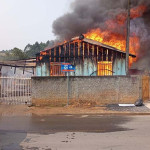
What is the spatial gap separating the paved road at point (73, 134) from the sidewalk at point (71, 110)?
52.3 inches

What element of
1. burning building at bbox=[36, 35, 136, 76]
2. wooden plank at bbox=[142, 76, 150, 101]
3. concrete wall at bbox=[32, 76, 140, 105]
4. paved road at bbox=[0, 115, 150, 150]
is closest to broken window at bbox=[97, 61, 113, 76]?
burning building at bbox=[36, 35, 136, 76]

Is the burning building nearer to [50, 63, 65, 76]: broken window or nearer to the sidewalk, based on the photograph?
[50, 63, 65, 76]: broken window

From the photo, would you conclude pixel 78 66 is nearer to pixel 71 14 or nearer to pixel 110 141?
pixel 71 14

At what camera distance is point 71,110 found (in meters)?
12.6

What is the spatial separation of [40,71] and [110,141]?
1427 centimetres

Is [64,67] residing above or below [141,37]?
below

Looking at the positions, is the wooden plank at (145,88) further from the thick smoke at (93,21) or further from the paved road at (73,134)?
the thick smoke at (93,21)

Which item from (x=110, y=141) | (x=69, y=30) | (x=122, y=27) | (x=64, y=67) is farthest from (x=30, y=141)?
(x=69, y=30)

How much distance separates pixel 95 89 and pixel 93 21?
1340cm

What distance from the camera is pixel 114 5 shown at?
84.4 feet

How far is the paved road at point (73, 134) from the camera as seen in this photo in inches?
248

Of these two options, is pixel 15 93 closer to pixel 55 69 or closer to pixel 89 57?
pixel 55 69

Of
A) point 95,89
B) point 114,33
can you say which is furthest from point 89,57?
point 95,89

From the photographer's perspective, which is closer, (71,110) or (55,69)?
(71,110)
